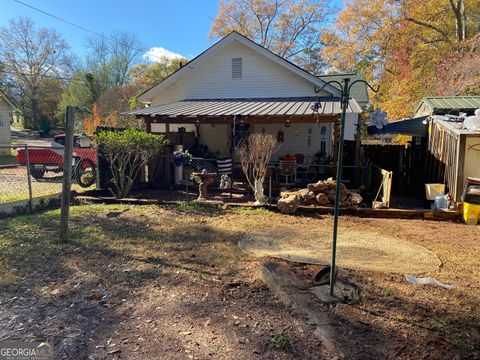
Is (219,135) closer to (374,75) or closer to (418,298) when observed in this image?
(418,298)

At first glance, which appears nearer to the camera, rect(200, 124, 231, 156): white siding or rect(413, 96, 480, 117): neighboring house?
rect(413, 96, 480, 117): neighboring house

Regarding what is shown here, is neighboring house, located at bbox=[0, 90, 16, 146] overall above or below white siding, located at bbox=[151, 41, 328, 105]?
below

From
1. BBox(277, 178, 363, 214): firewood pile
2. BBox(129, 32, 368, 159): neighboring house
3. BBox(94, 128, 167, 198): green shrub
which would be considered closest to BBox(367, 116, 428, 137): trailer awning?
BBox(129, 32, 368, 159): neighboring house

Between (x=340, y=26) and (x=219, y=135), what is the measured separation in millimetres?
20186

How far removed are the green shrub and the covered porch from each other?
1.40 m

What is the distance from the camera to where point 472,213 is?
723 centimetres

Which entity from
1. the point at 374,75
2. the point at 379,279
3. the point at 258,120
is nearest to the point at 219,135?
the point at 258,120

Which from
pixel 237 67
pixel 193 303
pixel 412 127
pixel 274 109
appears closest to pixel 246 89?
pixel 237 67

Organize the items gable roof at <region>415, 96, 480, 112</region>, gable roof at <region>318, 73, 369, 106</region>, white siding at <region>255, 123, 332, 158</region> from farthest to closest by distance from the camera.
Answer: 1. gable roof at <region>318, 73, 369, 106</region>
2. white siding at <region>255, 123, 332, 158</region>
3. gable roof at <region>415, 96, 480, 112</region>

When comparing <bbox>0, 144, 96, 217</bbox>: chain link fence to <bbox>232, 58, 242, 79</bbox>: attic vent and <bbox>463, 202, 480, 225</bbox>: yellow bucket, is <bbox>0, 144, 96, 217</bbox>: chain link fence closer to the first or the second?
<bbox>232, 58, 242, 79</bbox>: attic vent

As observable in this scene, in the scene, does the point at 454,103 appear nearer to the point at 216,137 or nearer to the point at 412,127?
the point at 412,127
